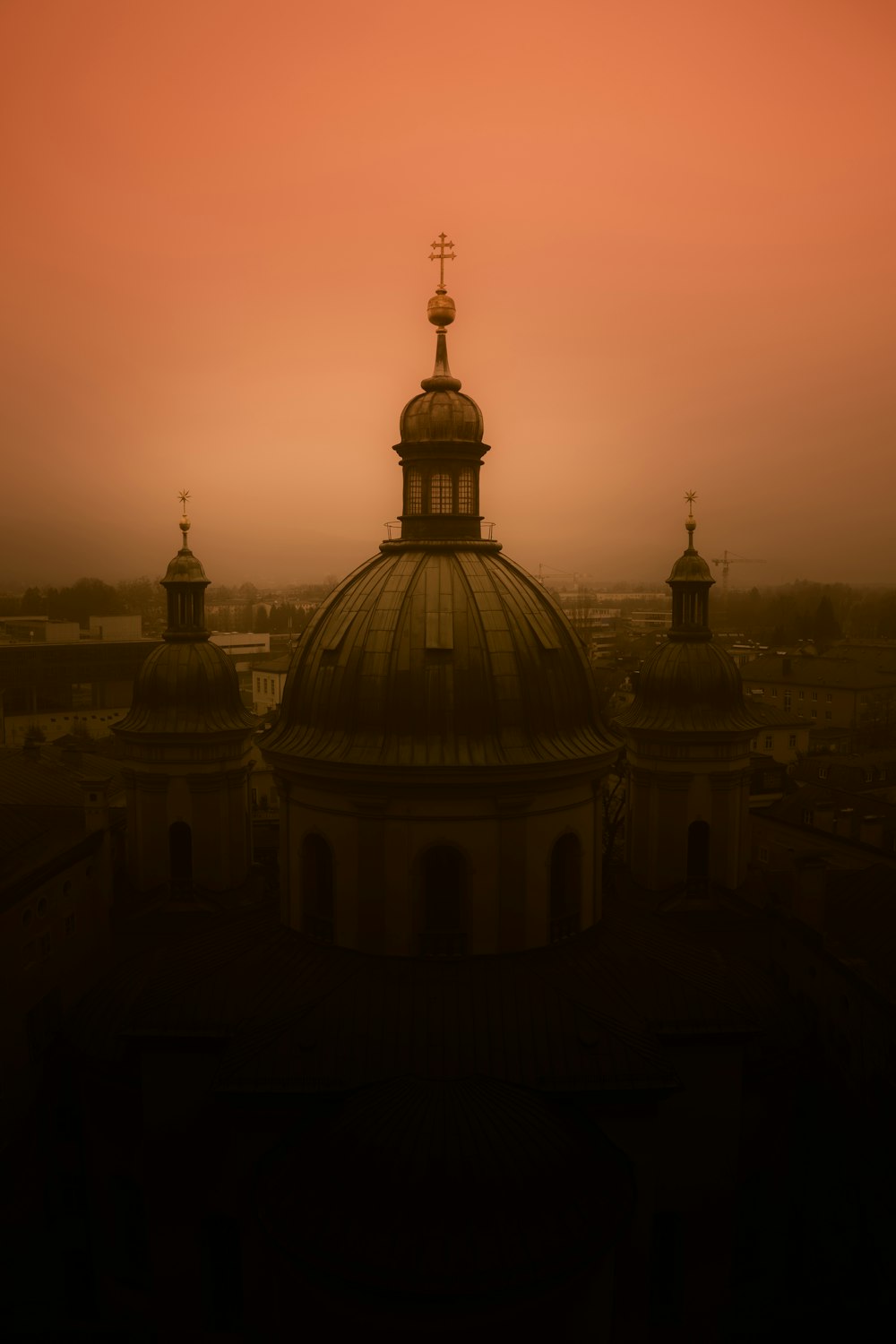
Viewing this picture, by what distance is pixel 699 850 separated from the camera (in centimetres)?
2878

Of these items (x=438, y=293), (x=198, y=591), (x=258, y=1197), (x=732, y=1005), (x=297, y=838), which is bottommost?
(x=258, y=1197)

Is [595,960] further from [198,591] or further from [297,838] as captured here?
[198,591]

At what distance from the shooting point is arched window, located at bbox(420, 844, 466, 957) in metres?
19.3

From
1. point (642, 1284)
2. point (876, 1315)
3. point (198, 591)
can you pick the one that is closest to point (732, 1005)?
point (642, 1284)

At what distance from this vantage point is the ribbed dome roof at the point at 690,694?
28641 millimetres

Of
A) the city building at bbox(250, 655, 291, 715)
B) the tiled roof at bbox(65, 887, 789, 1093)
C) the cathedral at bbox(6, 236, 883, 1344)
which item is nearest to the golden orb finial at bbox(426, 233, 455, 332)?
the cathedral at bbox(6, 236, 883, 1344)

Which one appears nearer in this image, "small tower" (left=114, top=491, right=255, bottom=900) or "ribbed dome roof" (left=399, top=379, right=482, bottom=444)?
"ribbed dome roof" (left=399, top=379, right=482, bottom=444)

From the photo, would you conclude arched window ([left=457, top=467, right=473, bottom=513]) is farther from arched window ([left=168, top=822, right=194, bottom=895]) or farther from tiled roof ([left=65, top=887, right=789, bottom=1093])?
arched window ([left=168, top=822, right=194, bottom=895])

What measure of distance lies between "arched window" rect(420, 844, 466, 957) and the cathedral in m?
0.05

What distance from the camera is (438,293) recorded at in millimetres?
23219

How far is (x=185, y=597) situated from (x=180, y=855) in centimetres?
745

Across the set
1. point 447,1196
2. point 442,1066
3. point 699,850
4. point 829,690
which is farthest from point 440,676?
point 829,690

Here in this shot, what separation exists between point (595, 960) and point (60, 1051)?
33.3ft

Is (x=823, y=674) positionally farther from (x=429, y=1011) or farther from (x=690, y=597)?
(x=429, y=1011)
